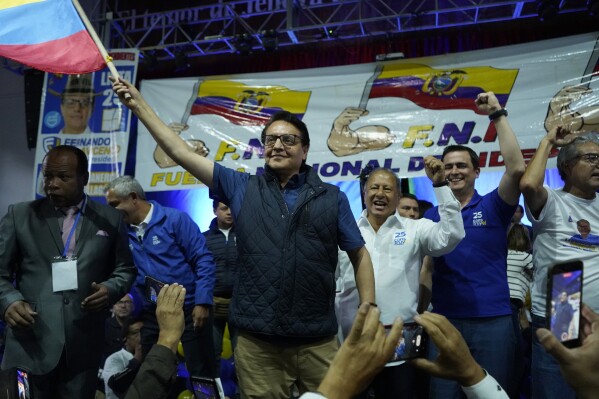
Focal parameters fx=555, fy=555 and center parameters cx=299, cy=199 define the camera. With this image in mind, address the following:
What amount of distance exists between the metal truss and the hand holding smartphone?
5.66 m

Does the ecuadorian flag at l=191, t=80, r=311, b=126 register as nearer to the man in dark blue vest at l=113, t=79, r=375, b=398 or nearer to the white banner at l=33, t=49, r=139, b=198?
the white banner at l=33, t=49, r=139, b=198

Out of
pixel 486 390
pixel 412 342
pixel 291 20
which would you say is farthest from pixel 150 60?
pixel 486 390

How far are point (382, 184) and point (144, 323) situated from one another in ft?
6.88

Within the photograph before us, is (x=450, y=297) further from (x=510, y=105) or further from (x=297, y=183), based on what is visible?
(x=510, y=105)

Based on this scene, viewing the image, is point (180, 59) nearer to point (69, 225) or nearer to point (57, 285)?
point (69, 225)

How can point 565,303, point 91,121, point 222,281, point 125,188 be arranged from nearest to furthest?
point 565,303, point 125,188, point 222,281, point 91,121

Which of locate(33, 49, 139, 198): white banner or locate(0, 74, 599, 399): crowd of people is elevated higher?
locate(33, 49, 139, 198): white banner

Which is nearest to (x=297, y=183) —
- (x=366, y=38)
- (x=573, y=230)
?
(x=573, y=230)

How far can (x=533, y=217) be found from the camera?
2918mm

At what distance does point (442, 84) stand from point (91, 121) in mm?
4390

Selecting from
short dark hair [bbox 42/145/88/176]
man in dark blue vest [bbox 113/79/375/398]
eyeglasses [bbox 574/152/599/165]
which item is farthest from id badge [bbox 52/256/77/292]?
eyeglasses [bbox 574/152/599/165]

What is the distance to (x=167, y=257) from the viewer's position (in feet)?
13.4

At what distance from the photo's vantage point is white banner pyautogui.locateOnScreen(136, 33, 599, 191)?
550cm

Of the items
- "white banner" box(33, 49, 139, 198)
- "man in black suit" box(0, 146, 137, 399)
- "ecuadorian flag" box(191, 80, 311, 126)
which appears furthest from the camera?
"white banner" box(33, 49, 139, 198)
